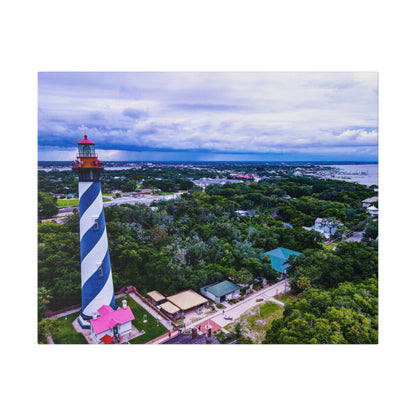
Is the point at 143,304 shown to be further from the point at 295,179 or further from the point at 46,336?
the point at 295,179

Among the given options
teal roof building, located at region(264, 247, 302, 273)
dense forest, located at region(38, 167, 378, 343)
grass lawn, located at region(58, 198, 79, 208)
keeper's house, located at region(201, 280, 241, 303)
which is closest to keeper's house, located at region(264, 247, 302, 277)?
teal roof building, located at region(264, 247, 302, 273)

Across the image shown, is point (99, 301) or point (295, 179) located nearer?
point (99, 301)

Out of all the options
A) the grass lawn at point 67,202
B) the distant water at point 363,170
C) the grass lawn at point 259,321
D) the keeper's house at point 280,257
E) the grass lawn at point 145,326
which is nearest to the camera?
the grass lawn at point 259,321

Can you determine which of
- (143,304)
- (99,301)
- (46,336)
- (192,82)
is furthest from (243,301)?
(192,82)

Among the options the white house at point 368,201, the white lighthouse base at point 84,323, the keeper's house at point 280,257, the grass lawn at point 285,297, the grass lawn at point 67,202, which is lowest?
the white lighthouse base at point 84,323

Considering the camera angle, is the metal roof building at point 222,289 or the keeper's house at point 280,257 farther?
the keeper's house at point 280,257

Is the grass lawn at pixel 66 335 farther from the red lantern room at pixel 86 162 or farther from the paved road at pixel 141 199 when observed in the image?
the paved road at pixel 141 199

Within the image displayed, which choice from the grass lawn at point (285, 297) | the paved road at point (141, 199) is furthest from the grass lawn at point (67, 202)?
the grass lawn at point (285, 297)
